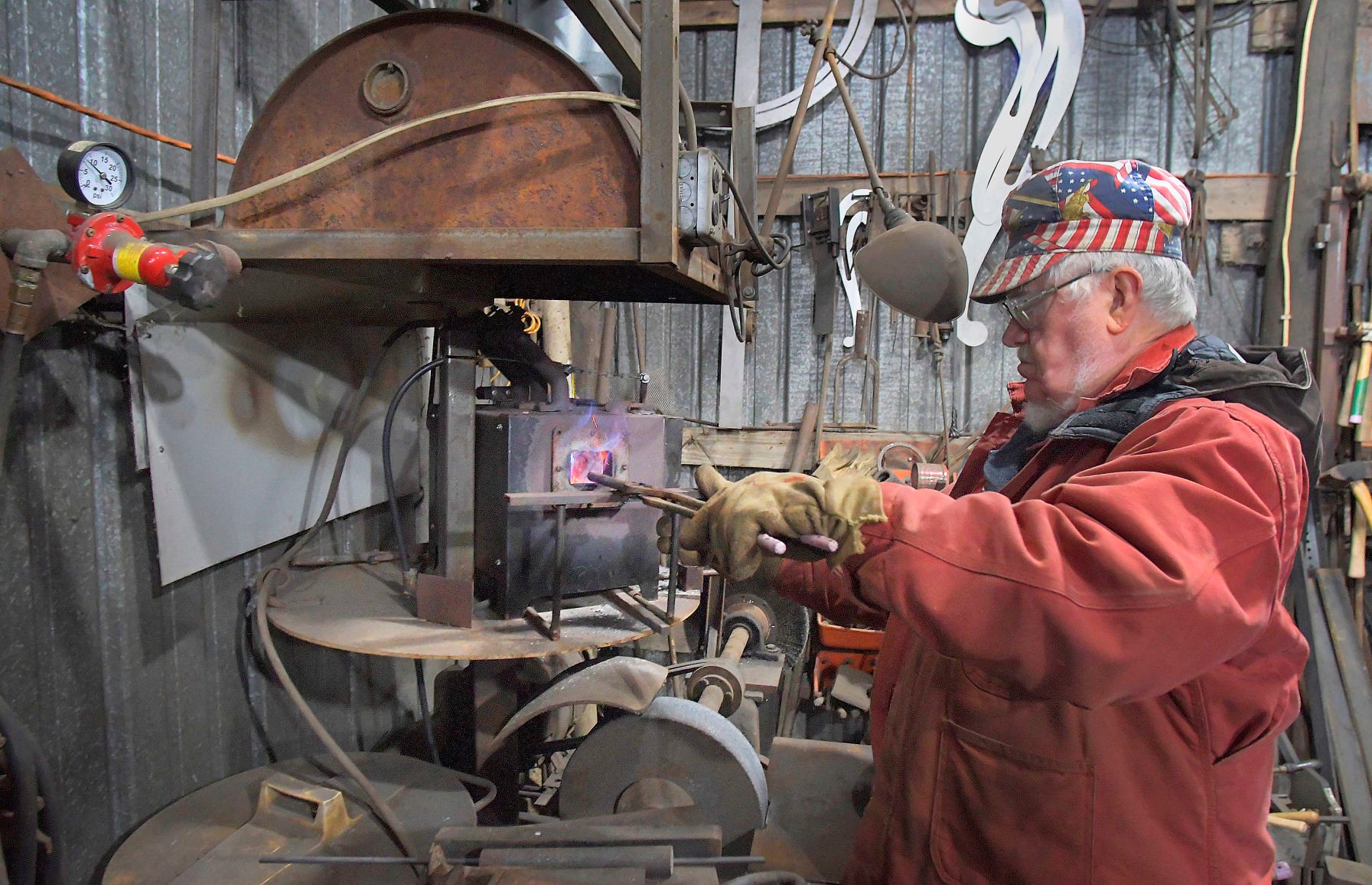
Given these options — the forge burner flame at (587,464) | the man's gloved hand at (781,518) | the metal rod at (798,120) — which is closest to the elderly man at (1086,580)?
the man's gloved hand at (781,518)

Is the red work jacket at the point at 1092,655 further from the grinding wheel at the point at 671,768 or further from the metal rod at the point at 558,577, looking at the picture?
the metal rod at the point at 558,577

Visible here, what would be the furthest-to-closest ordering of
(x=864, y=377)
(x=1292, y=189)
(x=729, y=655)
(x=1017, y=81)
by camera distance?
(x=864, y=377) < (x=1017, y=81) < (x=1292, y=189) < (x=729, y=655)

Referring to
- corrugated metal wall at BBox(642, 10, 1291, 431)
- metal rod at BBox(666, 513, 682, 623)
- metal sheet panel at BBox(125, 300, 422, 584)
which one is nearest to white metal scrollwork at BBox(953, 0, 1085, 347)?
corrugated metal wall at BBox(642, 10, 1291, 431)

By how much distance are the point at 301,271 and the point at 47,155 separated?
47cm

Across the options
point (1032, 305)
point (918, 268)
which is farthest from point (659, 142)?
point (1032, 305)

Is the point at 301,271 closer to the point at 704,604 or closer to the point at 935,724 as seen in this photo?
the point at 935,724

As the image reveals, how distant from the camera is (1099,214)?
126cm

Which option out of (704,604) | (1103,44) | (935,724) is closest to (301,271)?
(935,724)

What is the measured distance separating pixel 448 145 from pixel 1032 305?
1.07 m

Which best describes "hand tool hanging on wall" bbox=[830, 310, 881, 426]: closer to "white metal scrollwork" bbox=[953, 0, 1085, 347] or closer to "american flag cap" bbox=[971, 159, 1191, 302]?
"white metal scrollwork" bbox=[953, 0, 1085, 347]

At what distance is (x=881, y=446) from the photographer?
410 centimetres

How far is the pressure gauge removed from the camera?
133cm

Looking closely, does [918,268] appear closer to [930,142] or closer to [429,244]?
[429,244]

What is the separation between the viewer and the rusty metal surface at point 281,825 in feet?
4.61
